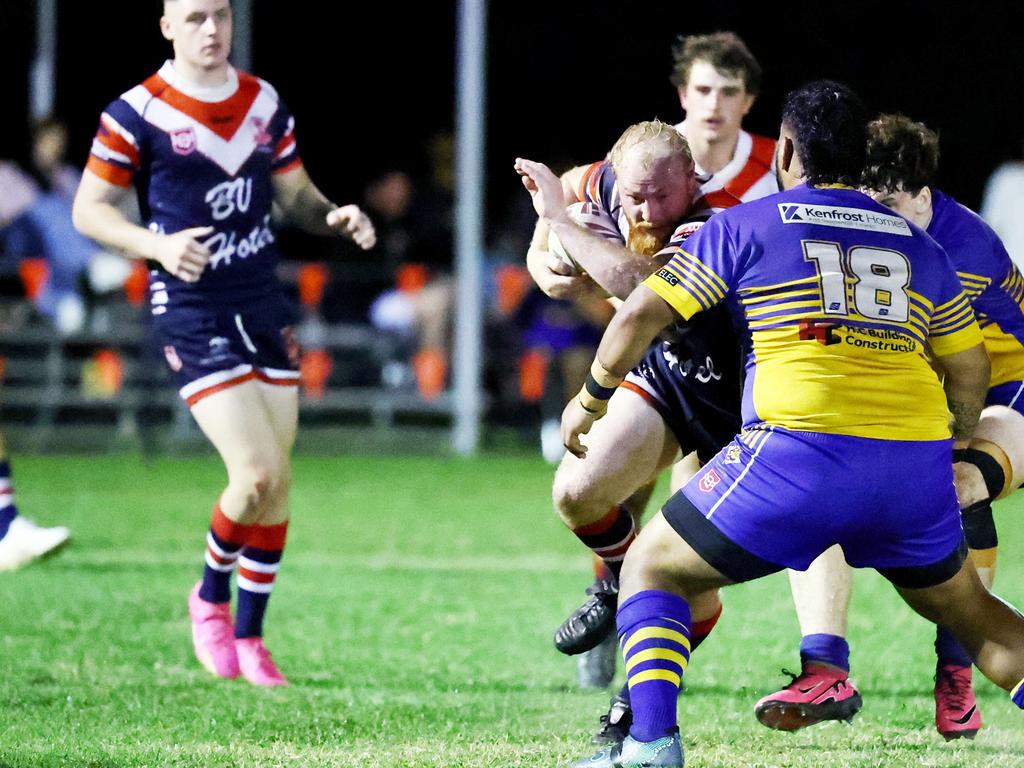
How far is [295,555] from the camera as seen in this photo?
983 cm

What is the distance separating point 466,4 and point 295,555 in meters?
7.32

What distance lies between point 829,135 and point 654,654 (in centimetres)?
141

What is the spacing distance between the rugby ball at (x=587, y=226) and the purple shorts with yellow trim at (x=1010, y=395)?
54.4 inches

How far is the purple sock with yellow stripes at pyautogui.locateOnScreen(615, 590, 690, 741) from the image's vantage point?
445cm

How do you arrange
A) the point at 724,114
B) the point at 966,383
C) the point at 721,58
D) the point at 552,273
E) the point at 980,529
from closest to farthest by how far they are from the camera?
the point at 966,383 → the point at 552,273 → the point at 980,529 → the point at 724,114 → the point at 721,58

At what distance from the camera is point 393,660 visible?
6855 mm

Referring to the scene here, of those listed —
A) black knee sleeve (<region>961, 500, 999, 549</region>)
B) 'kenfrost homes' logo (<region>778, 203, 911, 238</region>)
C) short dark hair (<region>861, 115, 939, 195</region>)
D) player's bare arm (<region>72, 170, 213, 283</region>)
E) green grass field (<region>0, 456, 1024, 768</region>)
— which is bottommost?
green grass field (<region>0, 456, 1024, 768</region>)

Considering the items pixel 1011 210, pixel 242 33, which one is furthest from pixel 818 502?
pixel 242 33

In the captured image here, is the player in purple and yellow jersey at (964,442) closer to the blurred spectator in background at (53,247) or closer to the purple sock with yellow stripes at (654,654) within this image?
the purple sock with yellow stripes at (654,654)

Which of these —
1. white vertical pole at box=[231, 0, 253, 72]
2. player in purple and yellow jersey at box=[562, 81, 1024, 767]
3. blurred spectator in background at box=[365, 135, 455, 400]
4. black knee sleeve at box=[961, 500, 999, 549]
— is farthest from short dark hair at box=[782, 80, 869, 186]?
white vertical pole at box=[231, 0, 253, 72]

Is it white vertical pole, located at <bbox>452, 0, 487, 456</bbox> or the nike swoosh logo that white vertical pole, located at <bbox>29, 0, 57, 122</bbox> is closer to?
white vertical pole, located at <bbox>452, 0, 487, 456</bbox>

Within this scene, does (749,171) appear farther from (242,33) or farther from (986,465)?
(242,33)

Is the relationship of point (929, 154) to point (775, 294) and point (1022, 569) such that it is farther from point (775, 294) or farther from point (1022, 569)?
point (1022, 569)

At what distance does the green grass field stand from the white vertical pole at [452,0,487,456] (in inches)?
152
